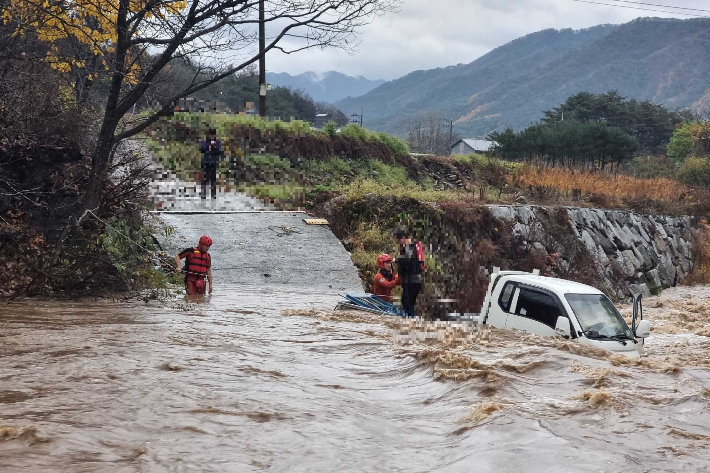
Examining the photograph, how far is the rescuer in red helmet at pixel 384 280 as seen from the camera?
12.3 metres

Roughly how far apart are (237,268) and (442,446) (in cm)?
1014

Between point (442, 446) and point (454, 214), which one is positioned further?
point (454, 214)

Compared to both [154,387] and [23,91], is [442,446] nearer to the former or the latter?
[154,387]

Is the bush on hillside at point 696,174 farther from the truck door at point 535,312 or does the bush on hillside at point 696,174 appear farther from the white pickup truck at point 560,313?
the truck door at point 535,312

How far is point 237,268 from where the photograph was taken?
15055mm

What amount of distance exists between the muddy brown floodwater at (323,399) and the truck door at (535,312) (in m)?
0.40

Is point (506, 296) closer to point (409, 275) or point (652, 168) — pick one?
point (409, 275)

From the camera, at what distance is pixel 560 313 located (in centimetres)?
968

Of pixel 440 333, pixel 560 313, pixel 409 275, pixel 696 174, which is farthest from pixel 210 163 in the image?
pixel 696 174

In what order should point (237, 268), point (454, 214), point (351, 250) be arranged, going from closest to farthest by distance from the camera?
point (237, 268) < point (351, 250) < point (454, 214)

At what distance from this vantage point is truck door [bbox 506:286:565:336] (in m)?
9.73

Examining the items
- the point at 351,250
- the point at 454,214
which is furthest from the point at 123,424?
the point at 454,214

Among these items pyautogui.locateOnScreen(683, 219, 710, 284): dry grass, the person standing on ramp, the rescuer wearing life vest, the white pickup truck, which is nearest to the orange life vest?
the rescuer wearing life vest

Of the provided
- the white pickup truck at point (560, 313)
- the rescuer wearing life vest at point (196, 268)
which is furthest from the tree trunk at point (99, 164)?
the white pickup truck at point (560, 313)
